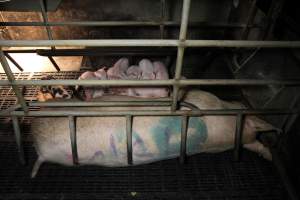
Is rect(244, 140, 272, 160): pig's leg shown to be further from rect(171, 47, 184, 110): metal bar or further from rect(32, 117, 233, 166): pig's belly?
rect(171, 47, 184, 110): metal bar

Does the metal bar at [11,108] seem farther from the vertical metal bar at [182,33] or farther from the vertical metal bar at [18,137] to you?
the vertical metal bar at [182,33]

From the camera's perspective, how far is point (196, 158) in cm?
278

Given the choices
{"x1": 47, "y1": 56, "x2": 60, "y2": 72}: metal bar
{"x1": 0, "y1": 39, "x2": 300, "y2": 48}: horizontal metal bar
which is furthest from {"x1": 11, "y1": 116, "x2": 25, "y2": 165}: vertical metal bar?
{"x1": 47, "y1": 56, "x2": 60, "y2": 72}: metal bar

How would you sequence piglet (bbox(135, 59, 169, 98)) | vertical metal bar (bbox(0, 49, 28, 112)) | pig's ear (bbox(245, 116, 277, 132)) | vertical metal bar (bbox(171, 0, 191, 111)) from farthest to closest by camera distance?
piglet (bbox(135, 59, 169, 98)) → pig's ear (bbox(245, 116, 277, 132)) → vertical metal bar (bbox(0, 49, 28, 112)) → vertical metal bar (bbox(171, 0, 191, 111))

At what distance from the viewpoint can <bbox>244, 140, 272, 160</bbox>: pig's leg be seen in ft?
8.85

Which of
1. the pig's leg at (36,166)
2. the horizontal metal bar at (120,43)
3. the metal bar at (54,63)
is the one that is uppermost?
the horizontal metal bar at (120,43)

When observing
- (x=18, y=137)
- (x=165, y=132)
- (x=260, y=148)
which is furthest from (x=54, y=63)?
(x=260, y=148)

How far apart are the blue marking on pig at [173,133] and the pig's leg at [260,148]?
0.53m

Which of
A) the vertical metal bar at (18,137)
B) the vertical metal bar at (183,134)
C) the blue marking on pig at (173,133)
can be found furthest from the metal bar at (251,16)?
the vertical metal bar at (18,137)

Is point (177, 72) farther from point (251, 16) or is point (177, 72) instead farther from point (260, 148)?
point (251, 16)

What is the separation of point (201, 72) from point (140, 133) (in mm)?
1662

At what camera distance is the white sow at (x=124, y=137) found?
96.5 inches

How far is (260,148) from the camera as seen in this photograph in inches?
107

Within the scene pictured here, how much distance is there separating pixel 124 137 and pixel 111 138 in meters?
0.11
